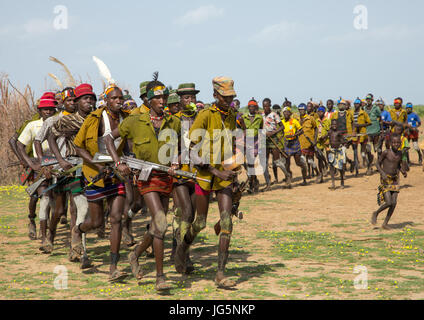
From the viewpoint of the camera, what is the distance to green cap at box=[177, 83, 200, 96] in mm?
9383

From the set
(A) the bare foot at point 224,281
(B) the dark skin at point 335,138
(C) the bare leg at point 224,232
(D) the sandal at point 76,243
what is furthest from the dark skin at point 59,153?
(B) the dark skin at point 335,138

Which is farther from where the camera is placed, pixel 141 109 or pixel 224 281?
pixel 141 109

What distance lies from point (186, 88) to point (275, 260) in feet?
11.2

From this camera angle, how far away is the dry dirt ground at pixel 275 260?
636 centimetres

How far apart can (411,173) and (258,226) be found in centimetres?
995

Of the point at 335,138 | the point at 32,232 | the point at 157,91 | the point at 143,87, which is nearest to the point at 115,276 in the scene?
the point at 157,91

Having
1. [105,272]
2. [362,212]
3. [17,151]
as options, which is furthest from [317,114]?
[105,272]

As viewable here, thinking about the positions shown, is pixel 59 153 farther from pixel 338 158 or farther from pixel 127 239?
pixel 338 158

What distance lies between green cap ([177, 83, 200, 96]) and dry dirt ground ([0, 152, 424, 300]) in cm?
265

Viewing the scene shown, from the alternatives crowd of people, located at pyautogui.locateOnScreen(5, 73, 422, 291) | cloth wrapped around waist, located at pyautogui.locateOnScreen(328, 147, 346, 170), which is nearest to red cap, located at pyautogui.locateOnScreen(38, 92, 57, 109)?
crowd of people, located at pyautogui.locateOnScreen(5, 73, 422, 291)

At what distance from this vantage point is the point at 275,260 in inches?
315

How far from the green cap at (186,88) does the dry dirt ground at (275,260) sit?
265 cm

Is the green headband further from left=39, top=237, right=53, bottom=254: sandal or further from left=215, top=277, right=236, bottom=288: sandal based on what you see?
left=39, top=237, right=53, bottom=254: sandal

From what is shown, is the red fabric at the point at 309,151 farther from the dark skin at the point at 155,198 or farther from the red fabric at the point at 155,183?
the red fabric at the point at 155,183
